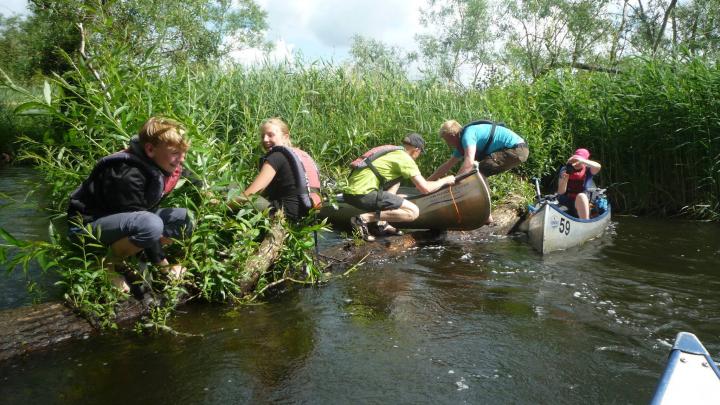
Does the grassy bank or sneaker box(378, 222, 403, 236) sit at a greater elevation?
the grassy bank

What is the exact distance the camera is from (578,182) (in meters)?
7.50

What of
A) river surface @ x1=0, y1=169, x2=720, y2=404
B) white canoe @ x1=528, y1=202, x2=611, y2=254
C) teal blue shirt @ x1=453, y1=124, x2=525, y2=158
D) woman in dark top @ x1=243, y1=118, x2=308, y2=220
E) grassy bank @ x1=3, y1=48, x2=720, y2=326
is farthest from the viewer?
grassy bank @ x1=3, y1=48, x2=720, y2=326

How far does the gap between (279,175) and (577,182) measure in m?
4.38

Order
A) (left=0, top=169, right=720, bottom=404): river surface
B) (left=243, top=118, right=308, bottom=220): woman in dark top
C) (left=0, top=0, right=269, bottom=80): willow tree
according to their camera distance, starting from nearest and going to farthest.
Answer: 1. (left=0, top=169, right=720, bottom=404): river surface
2. (left=243, top=118, right=308, bottom=220): woman in dark top
3. (left=0, top=0, right=269, bottom=80): willow tree

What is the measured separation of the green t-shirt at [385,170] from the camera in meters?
6.39

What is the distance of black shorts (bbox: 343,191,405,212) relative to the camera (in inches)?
253

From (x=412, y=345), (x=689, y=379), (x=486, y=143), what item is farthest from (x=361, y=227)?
(x=689, y=379)

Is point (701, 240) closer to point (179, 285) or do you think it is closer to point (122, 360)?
point (179, 285)

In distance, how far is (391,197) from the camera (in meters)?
6.48

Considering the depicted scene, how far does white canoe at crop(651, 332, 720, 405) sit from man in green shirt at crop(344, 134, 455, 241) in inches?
155

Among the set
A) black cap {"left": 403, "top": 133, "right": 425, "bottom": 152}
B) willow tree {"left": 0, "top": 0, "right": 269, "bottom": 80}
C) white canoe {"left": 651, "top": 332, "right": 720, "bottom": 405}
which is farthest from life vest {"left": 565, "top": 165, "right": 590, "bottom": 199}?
willow tree {"left": 0, "top": 0, "right": 269, "bottom": 80}

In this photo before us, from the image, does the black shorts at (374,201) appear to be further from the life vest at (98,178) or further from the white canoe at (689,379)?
the white canoe at (689,379)

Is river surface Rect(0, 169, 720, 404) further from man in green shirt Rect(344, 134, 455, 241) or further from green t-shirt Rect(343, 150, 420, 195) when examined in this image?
green t-shirt Rect(343, 150, 420, 195)

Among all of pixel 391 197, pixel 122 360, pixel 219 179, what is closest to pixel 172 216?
pixel 219 179
